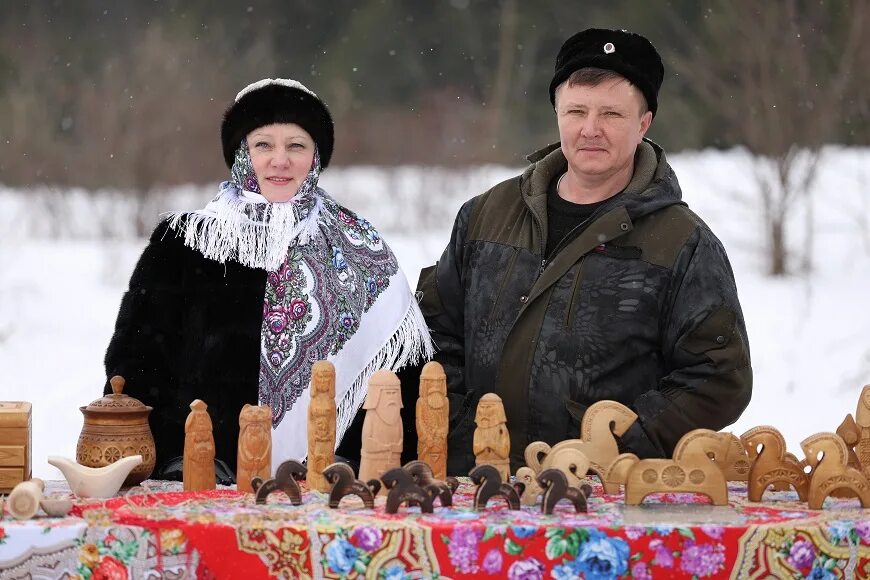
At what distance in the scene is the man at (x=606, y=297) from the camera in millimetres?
2859

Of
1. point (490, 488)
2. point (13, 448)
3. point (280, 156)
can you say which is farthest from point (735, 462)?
point (13, 448)

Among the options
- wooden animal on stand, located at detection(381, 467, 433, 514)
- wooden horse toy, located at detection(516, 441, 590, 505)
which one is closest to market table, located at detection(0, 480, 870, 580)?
wooden animal on stand, located at detection(381, 467, 433, 514)

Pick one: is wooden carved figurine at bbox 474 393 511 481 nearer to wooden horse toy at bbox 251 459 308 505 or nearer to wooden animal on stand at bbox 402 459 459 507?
wooden animal on stand at bbox 402 459 459 507

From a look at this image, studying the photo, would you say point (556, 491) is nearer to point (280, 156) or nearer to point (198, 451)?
point (198, 451)

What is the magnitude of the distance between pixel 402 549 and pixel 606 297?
0.96 metres

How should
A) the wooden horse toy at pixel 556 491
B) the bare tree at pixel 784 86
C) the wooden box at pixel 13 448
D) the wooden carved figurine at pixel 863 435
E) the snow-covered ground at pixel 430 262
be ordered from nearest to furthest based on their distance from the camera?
1. the wooden horse toy at pixel 556 491
2. the wooden box at pixel 13 448
3. the wooden carved figurine at pixel 863 435
4. the snow-covered ground at pixel 430 262
5. the bare tree at pixel 784 86

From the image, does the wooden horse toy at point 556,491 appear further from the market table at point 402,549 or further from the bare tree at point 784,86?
the bare tree at point 784,86

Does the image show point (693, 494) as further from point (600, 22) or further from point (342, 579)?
point (600, 22)

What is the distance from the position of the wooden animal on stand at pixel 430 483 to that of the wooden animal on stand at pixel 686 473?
39 cm

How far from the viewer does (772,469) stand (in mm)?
2623

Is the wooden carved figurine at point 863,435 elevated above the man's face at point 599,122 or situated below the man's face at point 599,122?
below

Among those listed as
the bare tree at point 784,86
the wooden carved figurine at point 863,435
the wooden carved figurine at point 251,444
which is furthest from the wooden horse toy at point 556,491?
the bare tree at point 784,86

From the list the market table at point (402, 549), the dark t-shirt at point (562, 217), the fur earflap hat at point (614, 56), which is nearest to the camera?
the market table at point (402, 549)

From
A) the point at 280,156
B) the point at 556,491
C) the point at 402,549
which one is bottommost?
the point at 402,549
